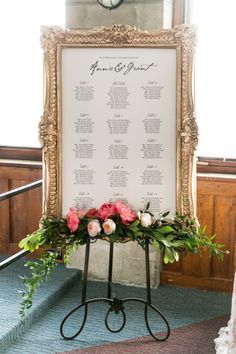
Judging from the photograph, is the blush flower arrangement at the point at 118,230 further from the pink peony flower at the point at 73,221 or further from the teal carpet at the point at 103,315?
the teal carpet at the point at 103,315

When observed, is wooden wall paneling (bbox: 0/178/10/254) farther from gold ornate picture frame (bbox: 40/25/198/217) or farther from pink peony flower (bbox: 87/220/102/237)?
pink peony flower (bbox: 87/220/102/237)

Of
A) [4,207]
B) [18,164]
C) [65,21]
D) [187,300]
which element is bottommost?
[187,300]

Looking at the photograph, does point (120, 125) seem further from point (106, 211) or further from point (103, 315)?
point (103, 315)

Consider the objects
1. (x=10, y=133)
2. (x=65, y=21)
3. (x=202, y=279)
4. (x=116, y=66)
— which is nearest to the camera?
(x=116, y=66)

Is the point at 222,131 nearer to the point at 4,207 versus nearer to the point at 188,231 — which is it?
the point at 188,231

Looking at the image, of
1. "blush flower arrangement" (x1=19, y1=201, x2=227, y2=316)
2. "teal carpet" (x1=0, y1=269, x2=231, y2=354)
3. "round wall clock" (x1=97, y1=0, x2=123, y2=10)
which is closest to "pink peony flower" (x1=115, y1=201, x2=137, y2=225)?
"blush flower arrangement" (x1=19, y1=201, x2=227, y2=316)

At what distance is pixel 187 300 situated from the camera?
3369 millimetres

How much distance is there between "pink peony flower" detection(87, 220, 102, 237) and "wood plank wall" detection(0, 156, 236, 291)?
3.73ft

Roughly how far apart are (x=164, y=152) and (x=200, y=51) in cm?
109

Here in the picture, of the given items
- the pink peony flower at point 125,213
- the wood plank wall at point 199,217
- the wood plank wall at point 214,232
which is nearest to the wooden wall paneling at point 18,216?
the wood plank wall at point 199,217

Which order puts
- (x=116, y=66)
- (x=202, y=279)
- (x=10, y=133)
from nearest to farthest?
(x=116, y=66)
(x=202, y=279)
(x=10, y=133)

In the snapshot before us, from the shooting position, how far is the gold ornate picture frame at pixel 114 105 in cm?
255

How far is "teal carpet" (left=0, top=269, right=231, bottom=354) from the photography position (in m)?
2.77

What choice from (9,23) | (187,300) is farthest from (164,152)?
(9,23)
